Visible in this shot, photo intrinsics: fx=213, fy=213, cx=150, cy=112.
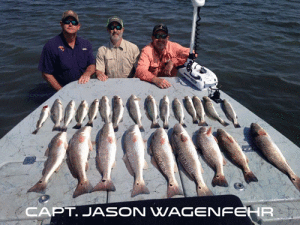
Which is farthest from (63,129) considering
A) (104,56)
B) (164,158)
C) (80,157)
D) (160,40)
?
(160,40)

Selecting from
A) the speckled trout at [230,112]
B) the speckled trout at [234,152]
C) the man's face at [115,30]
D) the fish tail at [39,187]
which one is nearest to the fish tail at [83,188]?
the fish tail at [39,187]

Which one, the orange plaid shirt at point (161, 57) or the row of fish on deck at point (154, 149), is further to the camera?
the orange plaid shirt at point (161, 57)

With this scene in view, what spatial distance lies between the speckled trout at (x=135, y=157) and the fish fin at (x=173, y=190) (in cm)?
27

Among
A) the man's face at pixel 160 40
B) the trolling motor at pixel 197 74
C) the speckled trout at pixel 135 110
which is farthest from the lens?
the man's face at pixel 160 40

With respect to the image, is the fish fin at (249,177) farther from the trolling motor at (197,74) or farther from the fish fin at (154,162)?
the trolling motor at (197,74)

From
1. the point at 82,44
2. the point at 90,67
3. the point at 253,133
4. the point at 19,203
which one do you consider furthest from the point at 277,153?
the point at 82,44

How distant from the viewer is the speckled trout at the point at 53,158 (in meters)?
2.64

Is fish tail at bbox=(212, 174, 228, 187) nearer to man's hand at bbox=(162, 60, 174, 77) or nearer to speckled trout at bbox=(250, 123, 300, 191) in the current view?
speckled trout at bbox=(250, 123, 300, 191)

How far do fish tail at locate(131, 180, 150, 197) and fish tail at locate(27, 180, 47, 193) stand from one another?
110 cm

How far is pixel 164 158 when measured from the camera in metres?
2.98

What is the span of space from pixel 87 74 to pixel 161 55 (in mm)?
2017

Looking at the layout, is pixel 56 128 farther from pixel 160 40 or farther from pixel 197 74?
pixel 160 40

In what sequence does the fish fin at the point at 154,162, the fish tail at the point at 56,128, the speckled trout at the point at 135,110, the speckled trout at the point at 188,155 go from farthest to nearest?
the speckled trout at the point at 135,110 < the fish tail at the point at 56,128 < the fish fin at the point at 154,162 < the speckled trout at the point at 188,155

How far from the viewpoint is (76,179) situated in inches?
109
